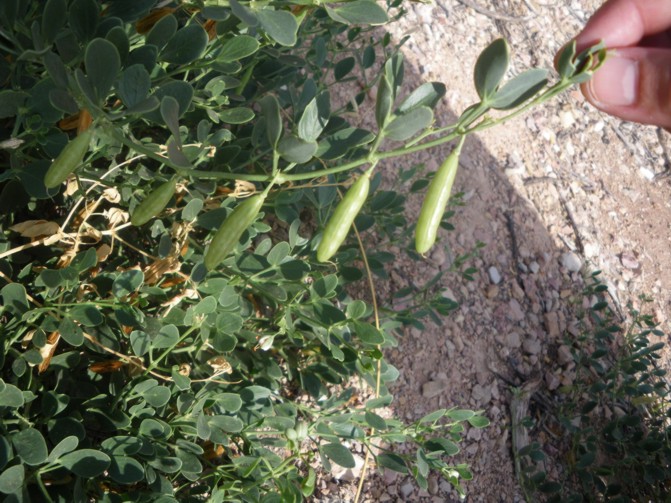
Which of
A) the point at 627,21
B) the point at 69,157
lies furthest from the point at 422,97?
the point at 627,21

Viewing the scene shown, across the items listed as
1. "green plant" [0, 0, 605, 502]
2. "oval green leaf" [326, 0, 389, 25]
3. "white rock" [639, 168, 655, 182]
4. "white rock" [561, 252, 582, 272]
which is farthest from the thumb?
"white rock" [639, 168, 655, 182]

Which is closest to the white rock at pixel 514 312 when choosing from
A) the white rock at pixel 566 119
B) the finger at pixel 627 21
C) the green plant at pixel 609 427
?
the green plant at pixel 609 427

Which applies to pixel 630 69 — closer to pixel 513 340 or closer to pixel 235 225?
pixel 235 225

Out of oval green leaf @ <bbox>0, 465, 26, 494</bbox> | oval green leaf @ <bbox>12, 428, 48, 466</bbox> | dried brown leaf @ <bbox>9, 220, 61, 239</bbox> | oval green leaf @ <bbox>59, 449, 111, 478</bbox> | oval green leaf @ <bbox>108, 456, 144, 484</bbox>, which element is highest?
dried brown leaf @ <bbox>9, 220, 61, 239</bbox>

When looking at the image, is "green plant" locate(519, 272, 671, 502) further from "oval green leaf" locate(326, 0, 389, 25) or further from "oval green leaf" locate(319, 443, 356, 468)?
"oval green leaf" locate(326, 0, 389, 25)

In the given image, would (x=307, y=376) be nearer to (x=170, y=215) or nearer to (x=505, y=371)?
(x=170, y=215)

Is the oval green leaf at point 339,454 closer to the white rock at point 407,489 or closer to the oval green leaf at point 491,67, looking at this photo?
the white rock at point 407,489

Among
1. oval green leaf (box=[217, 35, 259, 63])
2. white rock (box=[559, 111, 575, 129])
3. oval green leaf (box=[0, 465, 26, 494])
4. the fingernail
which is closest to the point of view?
oval green leaf (box=[0, 465, 26, 494])

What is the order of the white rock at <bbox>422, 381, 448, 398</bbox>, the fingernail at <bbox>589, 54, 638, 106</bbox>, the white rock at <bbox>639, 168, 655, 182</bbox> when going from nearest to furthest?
1. the fingernail at <bbox>589, 54, 638, 106</bbox>
2. the white rock at <bbox>422, 381, 448, 398</bbox>
3. the white rock at <bbox>639, 168, 655, 182</bbox>
